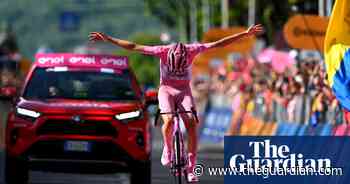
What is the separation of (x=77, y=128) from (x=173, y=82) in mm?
2387

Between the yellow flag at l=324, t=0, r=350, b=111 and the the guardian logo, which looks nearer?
the the guardian logo

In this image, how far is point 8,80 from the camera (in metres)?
42.2

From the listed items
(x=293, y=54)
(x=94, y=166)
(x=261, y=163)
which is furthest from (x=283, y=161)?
(x=293, y=54)

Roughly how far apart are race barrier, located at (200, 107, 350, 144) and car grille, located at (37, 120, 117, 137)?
12.6 ft

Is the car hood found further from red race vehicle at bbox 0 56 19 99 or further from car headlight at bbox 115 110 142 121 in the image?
red race vehicle at bbox 0 56 19 99

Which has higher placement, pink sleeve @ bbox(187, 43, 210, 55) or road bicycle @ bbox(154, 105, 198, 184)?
pink sleeve @ bbox(187, 43, 210, 55)

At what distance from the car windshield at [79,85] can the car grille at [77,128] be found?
79 cm

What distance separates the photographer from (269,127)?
98.9 ft

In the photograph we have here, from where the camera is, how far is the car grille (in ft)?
59.6

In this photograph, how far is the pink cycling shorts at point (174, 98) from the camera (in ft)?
52.7

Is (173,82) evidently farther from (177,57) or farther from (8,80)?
(8,80)

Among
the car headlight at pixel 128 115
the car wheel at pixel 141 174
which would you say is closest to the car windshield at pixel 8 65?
the car wheel at pixel 141 174

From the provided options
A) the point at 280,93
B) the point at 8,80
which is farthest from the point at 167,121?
the point at 8,80

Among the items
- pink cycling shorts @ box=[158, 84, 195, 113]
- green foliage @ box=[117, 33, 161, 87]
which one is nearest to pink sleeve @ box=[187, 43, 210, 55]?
pink cycling shorts @ box=[158, 84, 195, 113]
